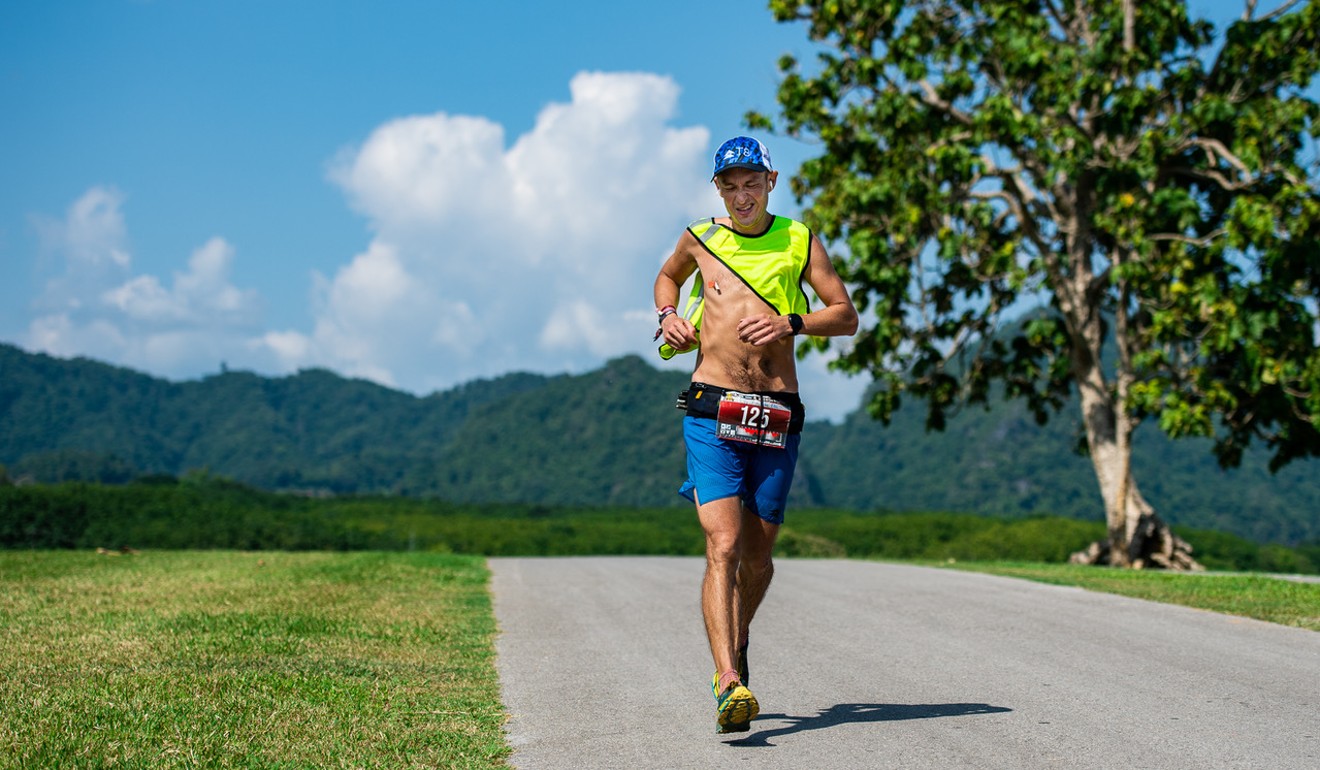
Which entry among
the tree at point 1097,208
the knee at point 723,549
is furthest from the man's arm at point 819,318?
the tree at point 1097,208

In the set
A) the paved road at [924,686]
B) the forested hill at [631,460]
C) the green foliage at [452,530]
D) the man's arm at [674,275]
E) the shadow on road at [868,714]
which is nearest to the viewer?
the paved road at [924,686]

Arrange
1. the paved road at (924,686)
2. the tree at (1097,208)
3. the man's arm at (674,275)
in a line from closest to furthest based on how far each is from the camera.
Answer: the paved road at (924,686) < the man's arm at (674,275) < the tree at (1097,208)

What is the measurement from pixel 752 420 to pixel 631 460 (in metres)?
148

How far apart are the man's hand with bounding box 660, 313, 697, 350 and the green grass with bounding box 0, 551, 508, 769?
5.81 ft

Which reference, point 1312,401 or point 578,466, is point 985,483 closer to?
point 578,466

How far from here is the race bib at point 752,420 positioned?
18.0 feet

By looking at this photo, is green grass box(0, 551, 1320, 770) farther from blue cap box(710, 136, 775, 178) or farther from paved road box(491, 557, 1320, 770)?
blue cap box(710, 136, 775, 178)

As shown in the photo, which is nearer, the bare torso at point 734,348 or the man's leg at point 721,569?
the man's leg at point 721,569

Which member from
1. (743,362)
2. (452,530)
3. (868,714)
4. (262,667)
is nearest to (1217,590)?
(868,714)

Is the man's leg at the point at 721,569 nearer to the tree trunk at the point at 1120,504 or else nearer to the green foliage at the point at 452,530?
the tree trunk at the point at 1120,504

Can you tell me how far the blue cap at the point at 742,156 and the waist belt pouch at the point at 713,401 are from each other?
0.97m

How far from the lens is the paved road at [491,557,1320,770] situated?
4.75 meters

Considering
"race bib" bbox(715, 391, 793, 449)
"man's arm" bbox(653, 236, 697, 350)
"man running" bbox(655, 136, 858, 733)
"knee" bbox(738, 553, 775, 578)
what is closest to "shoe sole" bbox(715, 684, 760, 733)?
"man running" bbox(655, 136, 858, 733)

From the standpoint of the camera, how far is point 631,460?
153 m
